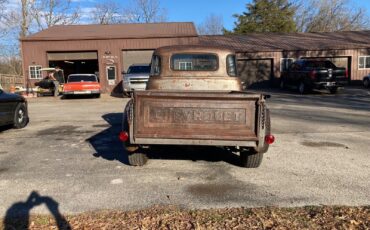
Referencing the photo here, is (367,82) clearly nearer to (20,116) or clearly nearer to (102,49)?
(102,49)

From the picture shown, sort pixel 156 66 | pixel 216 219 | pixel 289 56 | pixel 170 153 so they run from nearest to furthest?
pixel 216 219 → pixel 170 153 → pixel 156 66 → pixel 289 56

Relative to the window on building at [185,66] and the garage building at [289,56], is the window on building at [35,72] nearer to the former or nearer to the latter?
the garage building at [289,56]

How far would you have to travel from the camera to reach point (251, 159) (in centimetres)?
614

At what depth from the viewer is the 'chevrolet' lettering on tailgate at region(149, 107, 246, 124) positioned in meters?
5.59

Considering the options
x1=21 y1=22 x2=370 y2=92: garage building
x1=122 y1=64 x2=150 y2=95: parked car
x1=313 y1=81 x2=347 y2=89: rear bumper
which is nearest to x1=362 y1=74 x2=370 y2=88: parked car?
x1=21 y1=22 x2=370 y2=92: garage building

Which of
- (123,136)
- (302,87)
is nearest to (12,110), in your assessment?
(123,136)

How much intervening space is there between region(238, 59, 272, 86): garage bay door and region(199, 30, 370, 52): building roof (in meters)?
0.94

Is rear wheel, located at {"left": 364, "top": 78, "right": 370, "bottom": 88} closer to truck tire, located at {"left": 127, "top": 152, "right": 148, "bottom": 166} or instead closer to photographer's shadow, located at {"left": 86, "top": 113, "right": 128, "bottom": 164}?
photographer's shadow, located at {"left": 86, "top": 113, "right": 128, "bottom": 164}

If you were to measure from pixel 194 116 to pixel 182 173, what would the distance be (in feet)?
3.15

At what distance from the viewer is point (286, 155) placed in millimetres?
7121

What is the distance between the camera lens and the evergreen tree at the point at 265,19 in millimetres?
47406

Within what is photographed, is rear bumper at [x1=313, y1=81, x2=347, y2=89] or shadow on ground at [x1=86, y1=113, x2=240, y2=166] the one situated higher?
rear bumper at [x1=313, y1=81, x2=347, y2=89]

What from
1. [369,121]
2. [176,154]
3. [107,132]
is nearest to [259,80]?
[369,121]

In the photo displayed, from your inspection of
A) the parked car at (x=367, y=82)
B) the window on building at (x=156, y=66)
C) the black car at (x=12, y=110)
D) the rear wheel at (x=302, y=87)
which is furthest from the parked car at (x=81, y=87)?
the parked car at (x=367, y=82)
